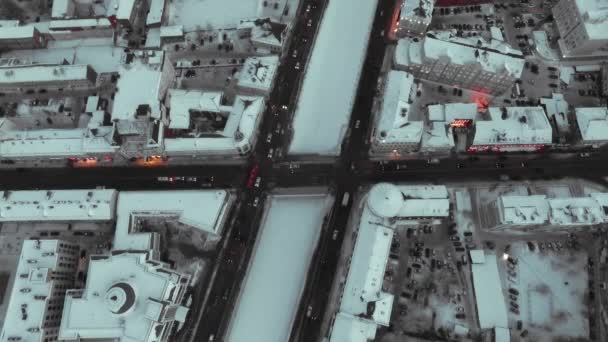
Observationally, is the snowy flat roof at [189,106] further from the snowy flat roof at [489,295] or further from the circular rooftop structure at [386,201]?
the snowy flat roof at [489,295]

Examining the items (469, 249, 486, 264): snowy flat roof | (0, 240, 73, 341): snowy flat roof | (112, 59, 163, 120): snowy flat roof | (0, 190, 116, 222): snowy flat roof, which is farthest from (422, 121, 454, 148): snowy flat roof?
(0, 240, 73, 341): snowy flat roof

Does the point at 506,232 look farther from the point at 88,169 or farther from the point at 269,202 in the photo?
the point at 88,169

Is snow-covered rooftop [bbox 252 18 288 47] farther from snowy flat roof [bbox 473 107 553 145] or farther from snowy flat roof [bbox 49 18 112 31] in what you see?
snowy flat roof [bbox 473 107 553 145]

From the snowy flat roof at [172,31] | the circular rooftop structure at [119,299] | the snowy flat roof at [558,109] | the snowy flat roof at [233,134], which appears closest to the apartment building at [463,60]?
the snowy flat roof at [558,109]

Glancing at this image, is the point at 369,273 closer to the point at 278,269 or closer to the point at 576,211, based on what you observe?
the point at 278,269

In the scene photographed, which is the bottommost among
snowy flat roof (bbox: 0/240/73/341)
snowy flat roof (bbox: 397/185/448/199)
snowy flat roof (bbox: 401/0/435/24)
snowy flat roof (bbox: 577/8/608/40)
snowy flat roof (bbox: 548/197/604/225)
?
snowy flat roof (bbox: 0/240/73/341)

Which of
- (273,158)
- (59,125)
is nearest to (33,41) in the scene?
(59,125)
